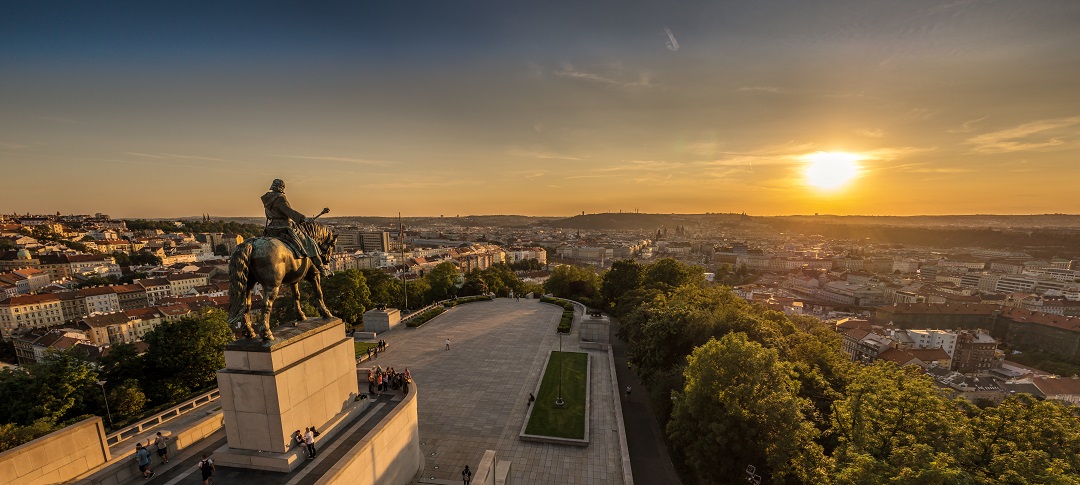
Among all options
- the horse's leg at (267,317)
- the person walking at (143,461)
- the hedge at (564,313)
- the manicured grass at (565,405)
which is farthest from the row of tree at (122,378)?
the hedge at (564,313)

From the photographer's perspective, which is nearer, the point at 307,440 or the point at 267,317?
the point at 267,317

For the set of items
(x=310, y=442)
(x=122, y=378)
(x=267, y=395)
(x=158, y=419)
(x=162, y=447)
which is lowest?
(x=122, y=378)

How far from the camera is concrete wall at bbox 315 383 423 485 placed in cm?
1230

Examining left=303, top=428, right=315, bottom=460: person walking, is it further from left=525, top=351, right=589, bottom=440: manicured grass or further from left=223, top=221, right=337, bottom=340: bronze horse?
left=525, top=351, right=589, bottom=440: manicured grass

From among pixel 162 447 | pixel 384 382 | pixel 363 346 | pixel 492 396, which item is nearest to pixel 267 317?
pixel 162 447

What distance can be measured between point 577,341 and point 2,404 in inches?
1287

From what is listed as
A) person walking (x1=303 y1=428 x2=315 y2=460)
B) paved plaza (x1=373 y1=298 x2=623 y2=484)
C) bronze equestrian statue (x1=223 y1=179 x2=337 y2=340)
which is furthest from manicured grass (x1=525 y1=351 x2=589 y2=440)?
bronze equestrian statue (x1=223 y1=179 x2=337 y2=340)

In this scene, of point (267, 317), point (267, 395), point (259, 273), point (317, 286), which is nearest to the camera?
point (267, 395)

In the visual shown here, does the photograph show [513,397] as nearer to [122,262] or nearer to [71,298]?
[71,298]

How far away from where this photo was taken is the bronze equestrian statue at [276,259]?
41.4ft

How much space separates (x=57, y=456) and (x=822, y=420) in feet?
89.6

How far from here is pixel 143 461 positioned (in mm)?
12656

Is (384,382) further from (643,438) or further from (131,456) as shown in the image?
(643,438)

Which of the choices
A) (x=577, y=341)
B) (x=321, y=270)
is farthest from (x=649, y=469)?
(x=321, y=270)
